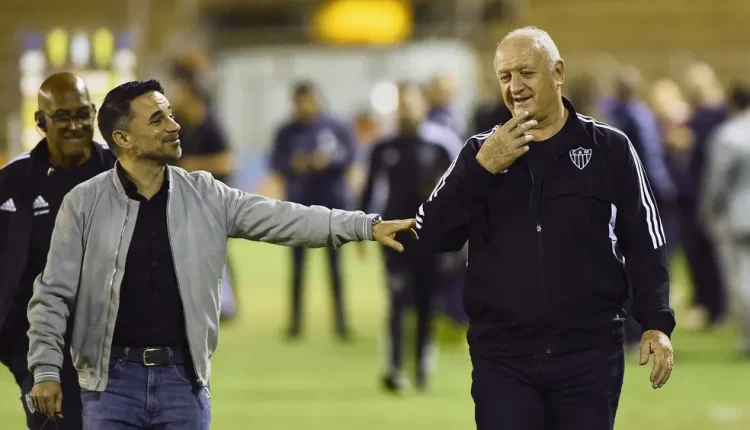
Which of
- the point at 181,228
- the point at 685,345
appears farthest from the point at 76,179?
the point at 685,345

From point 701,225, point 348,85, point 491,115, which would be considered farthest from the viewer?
point 348,85

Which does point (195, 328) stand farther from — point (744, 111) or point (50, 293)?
point (744, 111)

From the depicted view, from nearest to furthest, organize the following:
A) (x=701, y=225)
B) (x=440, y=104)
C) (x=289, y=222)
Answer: (x=289, y=222)
(x=701, y=225)
(x=440, y=104)

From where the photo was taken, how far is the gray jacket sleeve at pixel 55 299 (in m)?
4.72

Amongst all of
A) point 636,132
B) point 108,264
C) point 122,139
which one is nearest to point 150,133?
point 122,139

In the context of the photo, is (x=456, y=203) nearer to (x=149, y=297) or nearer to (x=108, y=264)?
(x=149, y=297)

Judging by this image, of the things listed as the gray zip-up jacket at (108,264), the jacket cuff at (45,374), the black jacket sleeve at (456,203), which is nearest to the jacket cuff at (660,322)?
the black jacket sleeve at (456,203)

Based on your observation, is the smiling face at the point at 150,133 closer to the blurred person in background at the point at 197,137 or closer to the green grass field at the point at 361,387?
the green grass field at the point at 361,387

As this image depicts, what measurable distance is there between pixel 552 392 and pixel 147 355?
4.52 ft

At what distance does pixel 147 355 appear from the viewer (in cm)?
479

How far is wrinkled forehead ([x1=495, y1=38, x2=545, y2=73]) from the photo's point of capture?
15.8 ft

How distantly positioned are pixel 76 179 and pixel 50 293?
91 cm

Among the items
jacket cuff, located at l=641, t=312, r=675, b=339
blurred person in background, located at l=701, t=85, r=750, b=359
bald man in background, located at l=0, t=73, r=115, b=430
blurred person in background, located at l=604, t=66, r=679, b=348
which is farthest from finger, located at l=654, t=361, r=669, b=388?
blurred person in background, located at l=701, t=85, r=750, b=359

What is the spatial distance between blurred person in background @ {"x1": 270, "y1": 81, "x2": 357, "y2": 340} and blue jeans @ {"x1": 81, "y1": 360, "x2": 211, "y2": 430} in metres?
8.13
